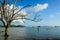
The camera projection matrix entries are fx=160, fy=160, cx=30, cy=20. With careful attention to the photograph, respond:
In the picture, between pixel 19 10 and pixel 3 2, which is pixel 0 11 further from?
pixel 19 10

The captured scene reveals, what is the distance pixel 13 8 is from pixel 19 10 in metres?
1.14

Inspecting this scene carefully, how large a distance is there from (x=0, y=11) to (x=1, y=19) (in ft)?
5.81

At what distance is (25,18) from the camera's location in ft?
99.6

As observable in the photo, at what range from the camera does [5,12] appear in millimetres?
28016

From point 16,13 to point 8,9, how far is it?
1595 mm

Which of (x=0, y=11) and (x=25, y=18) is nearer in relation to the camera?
(x=0, y=11)

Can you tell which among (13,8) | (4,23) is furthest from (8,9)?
(4,23)

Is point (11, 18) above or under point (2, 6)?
under

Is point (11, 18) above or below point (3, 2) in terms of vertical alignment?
below

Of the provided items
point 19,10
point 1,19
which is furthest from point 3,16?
point 19,10

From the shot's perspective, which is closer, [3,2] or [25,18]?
[3,2]

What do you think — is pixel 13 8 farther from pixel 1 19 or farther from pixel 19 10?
pixel 1 19

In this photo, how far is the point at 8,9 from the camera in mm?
28594

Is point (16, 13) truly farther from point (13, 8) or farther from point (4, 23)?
point (4, 23)
